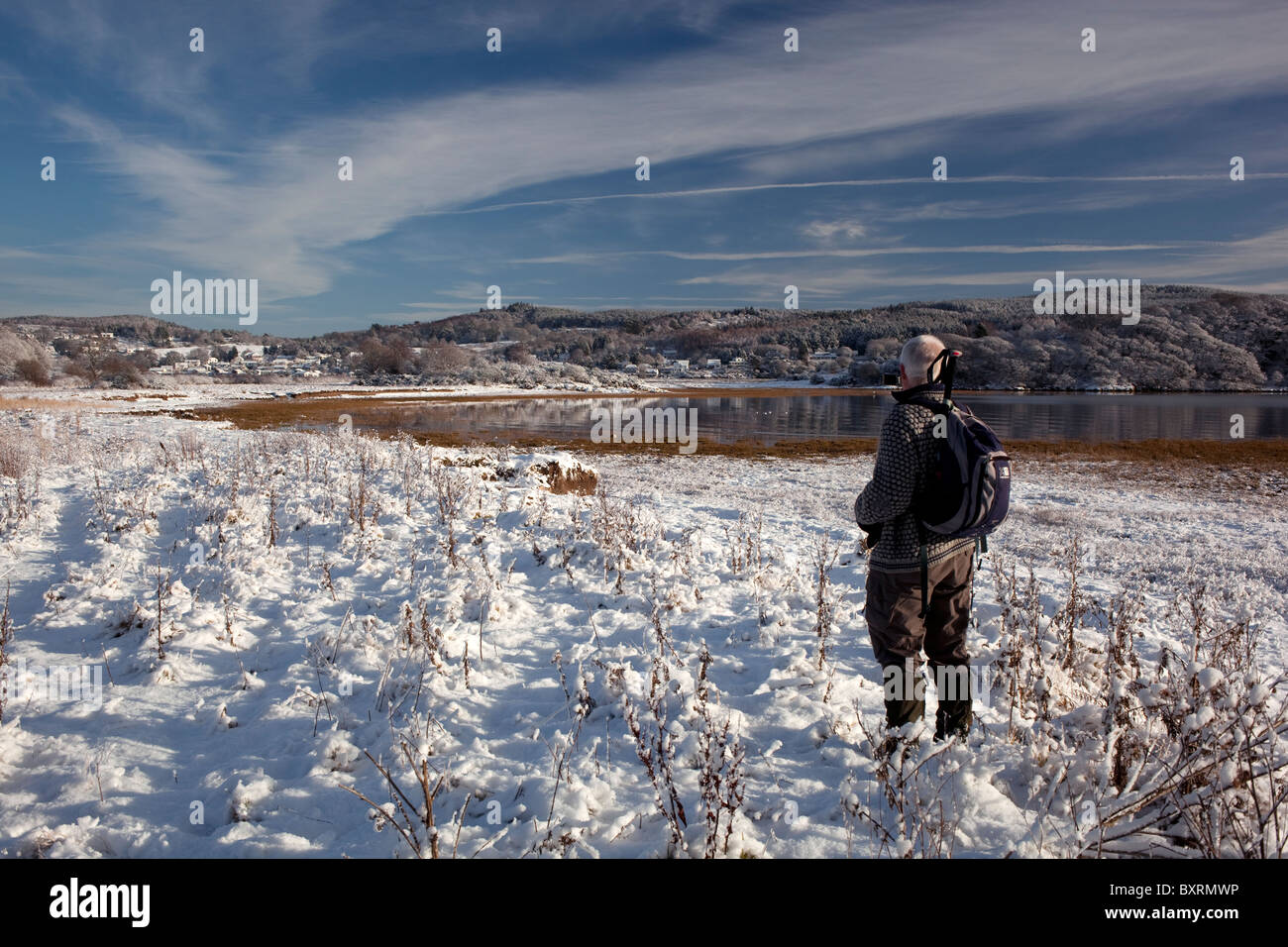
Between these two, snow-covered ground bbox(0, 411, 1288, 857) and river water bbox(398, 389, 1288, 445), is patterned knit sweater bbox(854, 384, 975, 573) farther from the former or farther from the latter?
river water bbox(398, 389, 1288, 445)

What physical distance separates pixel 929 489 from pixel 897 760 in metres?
1.47

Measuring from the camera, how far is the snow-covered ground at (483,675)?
3193mm

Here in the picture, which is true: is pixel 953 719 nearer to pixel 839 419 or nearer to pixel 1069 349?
pixel 839 419

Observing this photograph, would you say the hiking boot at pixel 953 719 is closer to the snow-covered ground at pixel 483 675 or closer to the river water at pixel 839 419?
the snow-covered ground at pixel 483 675

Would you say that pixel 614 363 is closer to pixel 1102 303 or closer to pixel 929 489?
pixel 1102 303

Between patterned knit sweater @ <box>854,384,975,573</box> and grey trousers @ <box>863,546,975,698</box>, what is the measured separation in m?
0.08

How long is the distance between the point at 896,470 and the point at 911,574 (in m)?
0.57

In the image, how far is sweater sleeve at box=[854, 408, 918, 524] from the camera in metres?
3.43

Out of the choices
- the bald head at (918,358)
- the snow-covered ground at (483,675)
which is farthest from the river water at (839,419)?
the bald head at (918,358)

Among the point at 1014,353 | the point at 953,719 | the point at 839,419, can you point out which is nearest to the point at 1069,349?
the point at 1014,353

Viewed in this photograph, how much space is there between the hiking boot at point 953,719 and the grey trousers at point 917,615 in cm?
24

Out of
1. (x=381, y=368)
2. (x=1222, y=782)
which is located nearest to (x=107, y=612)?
(x=1222, y=782)

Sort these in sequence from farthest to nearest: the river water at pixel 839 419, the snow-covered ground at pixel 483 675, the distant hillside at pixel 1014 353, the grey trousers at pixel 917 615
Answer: the distant hillside at pixel 1014 353 → the river water at pixel 839 419 → the grey trousers at pixel 917 615 → the snow-covered ground at pixel 483 675

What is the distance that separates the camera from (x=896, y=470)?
347 cm
